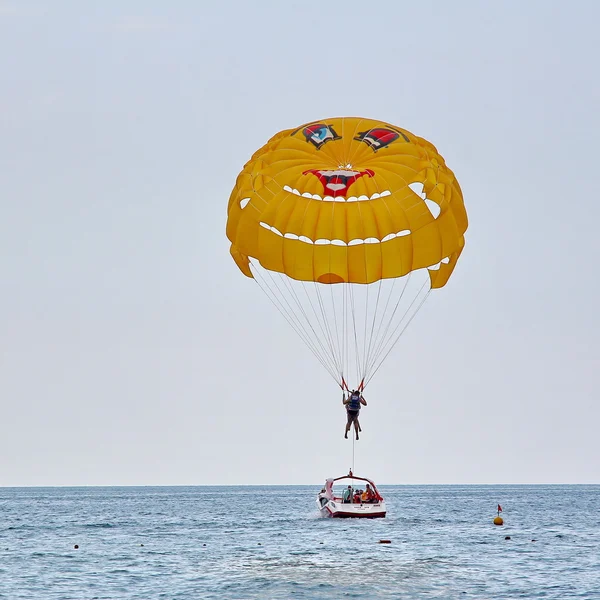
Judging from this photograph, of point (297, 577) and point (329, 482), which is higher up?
point (329, 482)

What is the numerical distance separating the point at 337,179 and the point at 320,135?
1.85 meters

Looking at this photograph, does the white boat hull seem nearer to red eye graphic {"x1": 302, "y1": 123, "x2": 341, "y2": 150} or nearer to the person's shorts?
the person's shorts

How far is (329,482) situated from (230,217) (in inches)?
724

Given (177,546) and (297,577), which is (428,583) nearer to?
(297,577)

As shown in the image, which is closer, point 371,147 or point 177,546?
point 371,147

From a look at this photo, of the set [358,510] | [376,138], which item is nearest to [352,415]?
[376,138]

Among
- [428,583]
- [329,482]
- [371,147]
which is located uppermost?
[371,147]

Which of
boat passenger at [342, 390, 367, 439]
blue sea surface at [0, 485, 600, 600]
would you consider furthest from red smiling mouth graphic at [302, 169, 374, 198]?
blue sea surface at [0, 485, 600, 600]

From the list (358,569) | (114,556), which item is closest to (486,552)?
(358,569)

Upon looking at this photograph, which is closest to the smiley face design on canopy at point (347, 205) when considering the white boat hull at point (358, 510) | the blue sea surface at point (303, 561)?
the blue sea surface at point (303, 561)

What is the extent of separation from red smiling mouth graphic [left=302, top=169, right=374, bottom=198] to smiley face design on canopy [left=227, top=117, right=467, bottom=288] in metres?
0.03

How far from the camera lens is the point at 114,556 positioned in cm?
4556

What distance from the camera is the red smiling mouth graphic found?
3716 centimetres

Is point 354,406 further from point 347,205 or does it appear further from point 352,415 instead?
point 347,205
